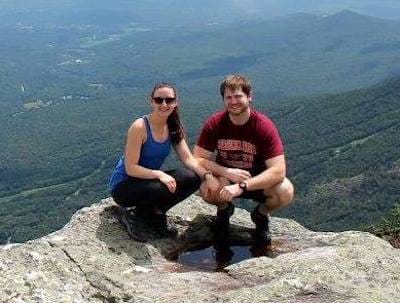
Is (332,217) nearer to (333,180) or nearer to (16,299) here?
(333,180)

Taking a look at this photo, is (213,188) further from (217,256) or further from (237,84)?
(237,84)

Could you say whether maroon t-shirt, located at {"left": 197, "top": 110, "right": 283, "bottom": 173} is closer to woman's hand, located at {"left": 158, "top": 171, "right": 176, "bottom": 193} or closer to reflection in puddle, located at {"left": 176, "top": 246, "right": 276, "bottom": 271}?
woman's hand, located at {"left": 158, "top": 171, "right": 176, "bottom": 193}

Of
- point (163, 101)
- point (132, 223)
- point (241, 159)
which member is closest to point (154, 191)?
point (132, 223)

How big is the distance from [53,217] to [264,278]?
616ft

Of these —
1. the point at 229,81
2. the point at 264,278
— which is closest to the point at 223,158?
the point at 229,81

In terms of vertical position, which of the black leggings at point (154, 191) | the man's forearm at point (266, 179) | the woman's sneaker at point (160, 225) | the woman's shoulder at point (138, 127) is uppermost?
the woman's shoulder at point (138, 127)

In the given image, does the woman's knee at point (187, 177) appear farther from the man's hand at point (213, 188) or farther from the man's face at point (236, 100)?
the man's face at point (236, 100)

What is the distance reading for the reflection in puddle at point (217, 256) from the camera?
11.4 meters

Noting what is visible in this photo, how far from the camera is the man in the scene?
453 inches

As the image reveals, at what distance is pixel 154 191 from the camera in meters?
11.7

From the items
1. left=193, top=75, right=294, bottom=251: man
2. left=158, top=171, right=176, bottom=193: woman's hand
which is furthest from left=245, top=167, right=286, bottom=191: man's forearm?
left=158, top=171, right=176, bottom=193: woman's hand

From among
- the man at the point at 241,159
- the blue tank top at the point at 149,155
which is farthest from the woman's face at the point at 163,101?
the man at the point at 241,159

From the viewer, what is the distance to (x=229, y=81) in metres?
11.4

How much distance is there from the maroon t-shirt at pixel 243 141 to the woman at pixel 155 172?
20.9 inches
